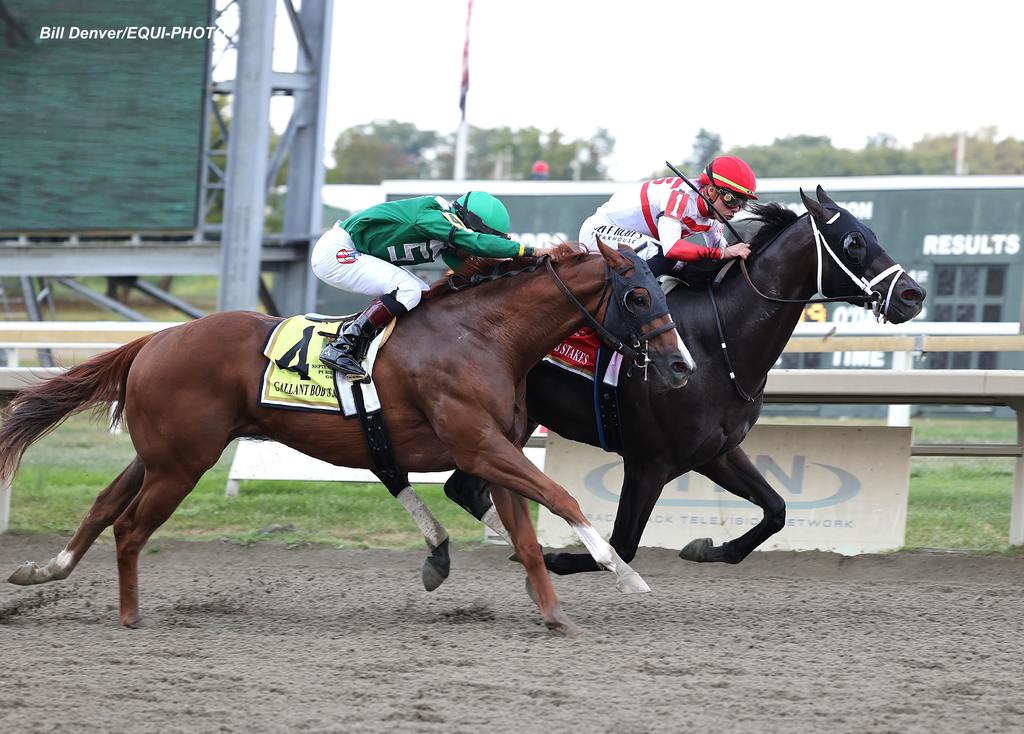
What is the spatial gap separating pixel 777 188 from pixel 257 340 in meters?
8.87

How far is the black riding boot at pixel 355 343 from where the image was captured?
5250mm

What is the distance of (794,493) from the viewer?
7141mm

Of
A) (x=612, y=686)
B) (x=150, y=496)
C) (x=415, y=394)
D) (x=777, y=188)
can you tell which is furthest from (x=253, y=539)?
(x=777, y=188)

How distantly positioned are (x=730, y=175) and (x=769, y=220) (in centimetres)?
33

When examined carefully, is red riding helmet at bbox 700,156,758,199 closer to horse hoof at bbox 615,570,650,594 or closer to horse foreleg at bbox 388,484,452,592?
horse hoof at bbox 615,570,650,594

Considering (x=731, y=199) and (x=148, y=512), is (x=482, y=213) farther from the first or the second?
(x=148, y=512)

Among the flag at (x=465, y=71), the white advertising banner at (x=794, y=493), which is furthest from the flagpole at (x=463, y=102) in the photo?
the white advertising banner at (x=794, y=493)

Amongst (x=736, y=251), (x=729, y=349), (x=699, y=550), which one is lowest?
(x=699, y=550)

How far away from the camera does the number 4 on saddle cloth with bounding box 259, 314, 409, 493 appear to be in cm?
530

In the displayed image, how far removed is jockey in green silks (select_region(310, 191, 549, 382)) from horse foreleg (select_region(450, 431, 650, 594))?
0.63 meters

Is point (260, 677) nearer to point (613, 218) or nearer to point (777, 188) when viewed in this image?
point (613, 218)

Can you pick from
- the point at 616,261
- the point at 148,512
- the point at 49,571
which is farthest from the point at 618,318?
the point at 49,571

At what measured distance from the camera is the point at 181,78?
8.93m

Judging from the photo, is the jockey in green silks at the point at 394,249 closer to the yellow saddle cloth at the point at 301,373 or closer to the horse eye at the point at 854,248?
the yellow saddle cloth at the point at 301,373
